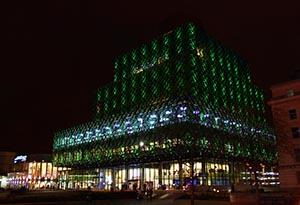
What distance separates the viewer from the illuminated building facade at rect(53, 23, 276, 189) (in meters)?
88.4

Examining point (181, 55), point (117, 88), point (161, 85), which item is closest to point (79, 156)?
point (117, 88)

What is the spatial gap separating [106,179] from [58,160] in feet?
110

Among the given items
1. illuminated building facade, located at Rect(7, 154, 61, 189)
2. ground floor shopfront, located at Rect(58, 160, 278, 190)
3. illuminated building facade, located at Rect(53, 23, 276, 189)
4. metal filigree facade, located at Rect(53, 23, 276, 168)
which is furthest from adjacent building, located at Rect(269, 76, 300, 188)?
illuminated building facade, located at Rect(7, 154, 61, 189)

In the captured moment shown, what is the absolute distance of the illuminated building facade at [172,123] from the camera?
290 ft

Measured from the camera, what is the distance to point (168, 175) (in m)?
91.6

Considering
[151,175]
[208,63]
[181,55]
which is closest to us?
[151,175]

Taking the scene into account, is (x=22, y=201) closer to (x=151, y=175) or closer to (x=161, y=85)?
(x=151, y=175)

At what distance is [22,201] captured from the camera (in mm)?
41062

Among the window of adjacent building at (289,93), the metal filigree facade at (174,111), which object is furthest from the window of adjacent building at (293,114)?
the metal filigree facade at (174,111)

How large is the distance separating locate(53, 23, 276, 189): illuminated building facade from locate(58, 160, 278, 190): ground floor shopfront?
28cm

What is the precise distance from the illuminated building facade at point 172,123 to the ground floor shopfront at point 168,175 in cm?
28

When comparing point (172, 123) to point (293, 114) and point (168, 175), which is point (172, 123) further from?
point (293, 114)

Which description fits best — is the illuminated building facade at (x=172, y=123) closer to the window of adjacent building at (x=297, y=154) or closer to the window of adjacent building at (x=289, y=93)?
the window of adjacent building at (x=297, y=154)

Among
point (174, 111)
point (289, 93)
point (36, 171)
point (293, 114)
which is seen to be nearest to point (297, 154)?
point (293, 114)
